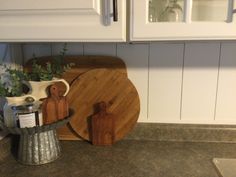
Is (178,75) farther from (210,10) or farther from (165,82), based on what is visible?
(210,10)

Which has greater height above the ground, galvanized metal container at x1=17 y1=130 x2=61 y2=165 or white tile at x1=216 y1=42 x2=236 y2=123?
white tile at x1=216 y1=42 x2=236 y2=123

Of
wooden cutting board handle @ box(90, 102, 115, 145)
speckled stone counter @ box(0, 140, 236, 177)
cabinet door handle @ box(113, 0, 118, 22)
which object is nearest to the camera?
cabinet door handle @ box(113, 0, 118, 22)

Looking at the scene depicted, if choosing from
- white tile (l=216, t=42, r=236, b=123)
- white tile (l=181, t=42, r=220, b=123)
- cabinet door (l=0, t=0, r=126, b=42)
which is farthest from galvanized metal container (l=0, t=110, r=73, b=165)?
white tile (l=216, t=42, r=236, b=123)

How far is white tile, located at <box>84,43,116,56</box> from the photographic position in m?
1.23

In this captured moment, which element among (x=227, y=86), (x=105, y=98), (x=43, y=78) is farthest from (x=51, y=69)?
(x=227, y=86)

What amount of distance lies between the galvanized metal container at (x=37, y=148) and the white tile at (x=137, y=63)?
1.46 ft

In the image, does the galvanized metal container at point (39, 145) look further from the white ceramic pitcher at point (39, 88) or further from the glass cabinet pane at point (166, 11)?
the glass cabinet pane at point (166, 11)

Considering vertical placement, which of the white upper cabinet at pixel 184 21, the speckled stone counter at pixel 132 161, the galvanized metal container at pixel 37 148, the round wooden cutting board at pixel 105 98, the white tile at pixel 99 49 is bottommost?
the speckled stone counter at pixel 132 161

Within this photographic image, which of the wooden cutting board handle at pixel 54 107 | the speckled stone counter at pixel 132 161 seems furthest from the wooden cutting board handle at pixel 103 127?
the wooden cutting board handle at pixel 54 107

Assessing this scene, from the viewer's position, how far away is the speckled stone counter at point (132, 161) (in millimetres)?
984

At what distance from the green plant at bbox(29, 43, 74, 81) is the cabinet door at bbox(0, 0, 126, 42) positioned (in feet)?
0.71

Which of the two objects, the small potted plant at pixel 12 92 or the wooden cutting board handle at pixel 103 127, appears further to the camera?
the wooden cutting board handle at pixel 103 127

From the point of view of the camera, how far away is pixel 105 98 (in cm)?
122

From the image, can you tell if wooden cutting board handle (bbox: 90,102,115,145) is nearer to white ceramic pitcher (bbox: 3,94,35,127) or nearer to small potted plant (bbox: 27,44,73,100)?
small potted plant (bbox: 27,44,73,100)
